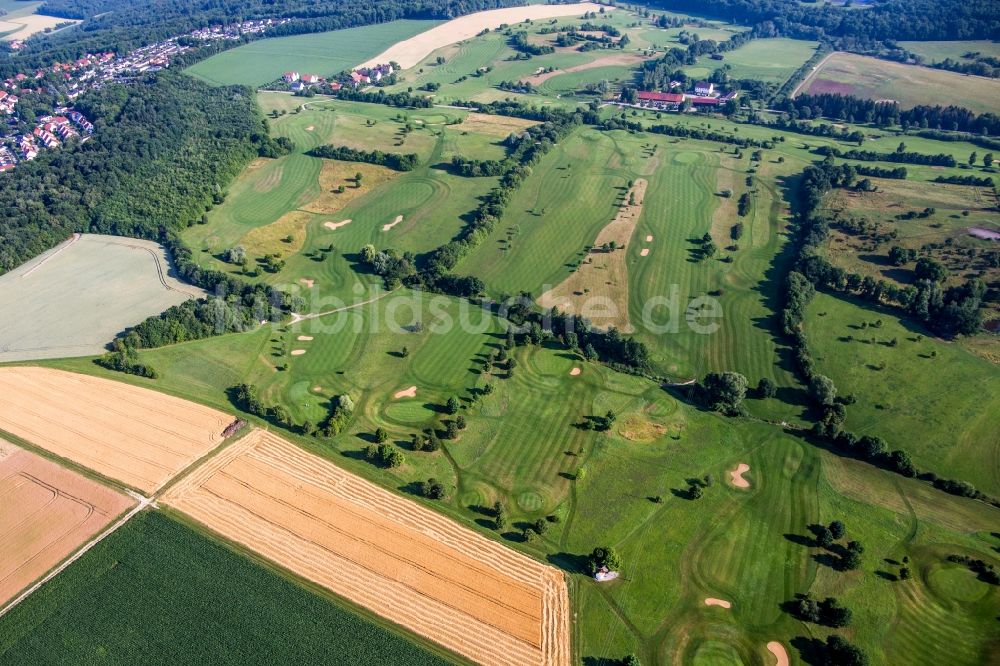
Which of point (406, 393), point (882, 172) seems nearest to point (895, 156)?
point (882, 172)

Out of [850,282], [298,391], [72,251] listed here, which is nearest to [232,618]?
[298,391]

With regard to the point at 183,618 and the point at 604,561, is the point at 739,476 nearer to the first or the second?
the point at 604,561

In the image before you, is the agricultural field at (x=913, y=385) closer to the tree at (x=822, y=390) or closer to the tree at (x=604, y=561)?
the tree at (x=822, y=390)

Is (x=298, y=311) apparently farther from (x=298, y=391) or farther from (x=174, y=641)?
(x=174, y=641)

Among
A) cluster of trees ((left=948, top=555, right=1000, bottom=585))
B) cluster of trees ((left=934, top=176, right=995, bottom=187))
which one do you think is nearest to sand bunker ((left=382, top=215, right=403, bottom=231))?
cluster of trees ((left=948, top=555, right=1000, bottom=585))

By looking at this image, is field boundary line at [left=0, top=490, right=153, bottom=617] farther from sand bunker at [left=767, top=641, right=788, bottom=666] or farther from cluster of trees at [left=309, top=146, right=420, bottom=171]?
cluster of trees at [left=309, top=146, right=420, bottom=171]
